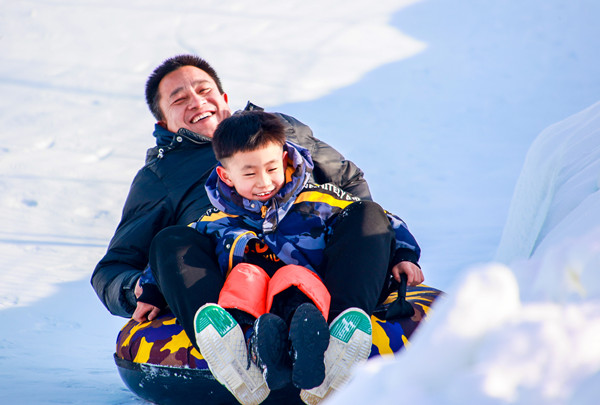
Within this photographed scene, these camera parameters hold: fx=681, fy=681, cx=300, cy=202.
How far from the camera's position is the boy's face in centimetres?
164

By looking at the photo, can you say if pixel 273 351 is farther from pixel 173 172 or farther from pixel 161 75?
pixel 161 75

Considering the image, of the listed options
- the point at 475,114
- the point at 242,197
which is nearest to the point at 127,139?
the point at 475,114

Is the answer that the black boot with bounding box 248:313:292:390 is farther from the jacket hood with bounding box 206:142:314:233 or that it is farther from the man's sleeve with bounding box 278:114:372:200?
the man's sleeve with bounding box 278:114:372:200

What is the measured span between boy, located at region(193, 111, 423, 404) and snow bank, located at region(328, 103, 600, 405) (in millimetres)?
571

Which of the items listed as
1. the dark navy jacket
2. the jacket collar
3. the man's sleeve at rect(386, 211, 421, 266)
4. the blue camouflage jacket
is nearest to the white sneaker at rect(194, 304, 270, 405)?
the blue camouflage jacket

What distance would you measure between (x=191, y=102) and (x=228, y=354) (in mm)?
1118

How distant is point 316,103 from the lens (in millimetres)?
6180

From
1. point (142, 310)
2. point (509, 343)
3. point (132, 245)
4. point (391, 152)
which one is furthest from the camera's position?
point (391, 152)

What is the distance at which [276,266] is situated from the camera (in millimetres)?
1615

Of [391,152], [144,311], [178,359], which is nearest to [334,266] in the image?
[178,359]

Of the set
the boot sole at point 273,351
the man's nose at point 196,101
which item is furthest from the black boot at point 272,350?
the man's nose at point 196,101

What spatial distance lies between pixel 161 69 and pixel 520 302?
1.83 m

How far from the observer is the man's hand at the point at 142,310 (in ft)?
5.57

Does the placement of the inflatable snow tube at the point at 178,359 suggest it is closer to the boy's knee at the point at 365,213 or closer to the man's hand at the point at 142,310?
the man's hand at the point at 142,310
